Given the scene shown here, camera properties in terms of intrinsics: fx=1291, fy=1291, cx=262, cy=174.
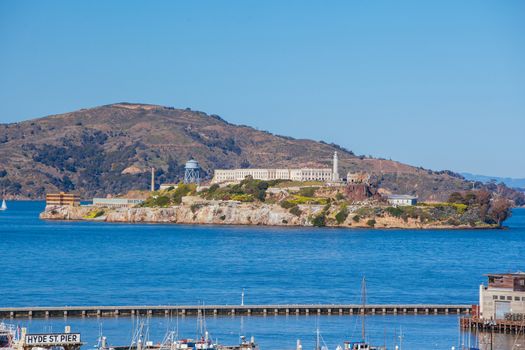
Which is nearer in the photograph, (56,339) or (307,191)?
(56,339)

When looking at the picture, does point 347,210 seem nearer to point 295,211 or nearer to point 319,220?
point 319,220

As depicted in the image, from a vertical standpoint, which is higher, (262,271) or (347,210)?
(347,210)

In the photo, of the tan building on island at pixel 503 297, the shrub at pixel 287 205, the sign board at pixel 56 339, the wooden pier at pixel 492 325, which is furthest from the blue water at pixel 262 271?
the shrub at pixel 287 205

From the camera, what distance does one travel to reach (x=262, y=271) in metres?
101

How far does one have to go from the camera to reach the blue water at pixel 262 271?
219ft

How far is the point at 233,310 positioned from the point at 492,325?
14.9m

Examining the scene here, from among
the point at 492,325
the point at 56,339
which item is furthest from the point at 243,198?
the point at 56,339

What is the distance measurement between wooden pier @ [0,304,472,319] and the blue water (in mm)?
1785

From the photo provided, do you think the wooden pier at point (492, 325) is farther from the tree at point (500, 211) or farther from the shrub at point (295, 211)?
the tree at point (500, 211)

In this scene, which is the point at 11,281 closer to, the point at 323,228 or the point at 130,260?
the point at 130,260

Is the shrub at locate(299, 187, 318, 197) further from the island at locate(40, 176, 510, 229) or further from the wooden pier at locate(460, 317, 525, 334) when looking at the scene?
the wooden pier at locate(460, 317, 525, 334)

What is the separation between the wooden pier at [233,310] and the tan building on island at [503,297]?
20.0 ft

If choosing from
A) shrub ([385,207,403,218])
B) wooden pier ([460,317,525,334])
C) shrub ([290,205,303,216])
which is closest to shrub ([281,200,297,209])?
shrub ([290,205,303,216])

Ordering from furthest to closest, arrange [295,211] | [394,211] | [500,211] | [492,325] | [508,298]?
[500,211] → [295,211] → [394,211] → [508,298] → [492,325]
